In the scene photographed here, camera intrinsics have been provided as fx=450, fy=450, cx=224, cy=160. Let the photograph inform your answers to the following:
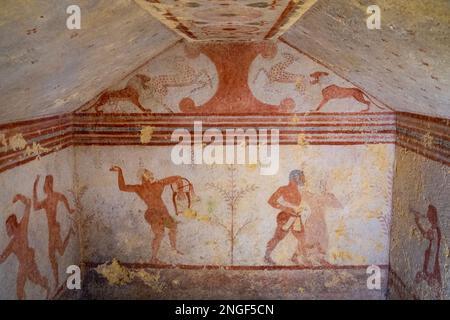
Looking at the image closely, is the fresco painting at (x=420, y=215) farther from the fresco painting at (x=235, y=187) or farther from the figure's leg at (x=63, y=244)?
the figure's leg at (x=63, y=244)

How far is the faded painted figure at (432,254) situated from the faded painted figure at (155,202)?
1714 millimetres

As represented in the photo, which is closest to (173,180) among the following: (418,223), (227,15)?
(227,15)

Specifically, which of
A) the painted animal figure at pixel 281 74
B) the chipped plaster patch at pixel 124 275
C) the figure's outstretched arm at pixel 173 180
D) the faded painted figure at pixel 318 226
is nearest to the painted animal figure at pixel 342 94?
the painted animal figure at pixel 281 74

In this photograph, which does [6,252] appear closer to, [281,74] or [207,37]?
[207,37]

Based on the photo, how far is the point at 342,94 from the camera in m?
3.29

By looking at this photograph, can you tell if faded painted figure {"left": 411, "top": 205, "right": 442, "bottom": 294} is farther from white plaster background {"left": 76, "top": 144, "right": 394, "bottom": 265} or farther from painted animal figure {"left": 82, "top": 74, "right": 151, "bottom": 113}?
painted animal figure {"left": 82, "top": 74, "right": 151, "bottom": 113}

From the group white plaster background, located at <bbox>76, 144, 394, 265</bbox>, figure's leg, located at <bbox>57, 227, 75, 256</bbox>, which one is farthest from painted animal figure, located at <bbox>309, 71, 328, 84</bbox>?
figure's leg, located at <bbox>57, 227, 75, 256</bbox>

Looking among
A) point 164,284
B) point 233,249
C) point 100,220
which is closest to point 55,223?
point 100,220

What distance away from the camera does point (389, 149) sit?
131 inches

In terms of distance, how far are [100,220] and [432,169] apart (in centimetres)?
236

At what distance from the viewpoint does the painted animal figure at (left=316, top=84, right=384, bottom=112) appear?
328cm

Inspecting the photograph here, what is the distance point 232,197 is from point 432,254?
143cm

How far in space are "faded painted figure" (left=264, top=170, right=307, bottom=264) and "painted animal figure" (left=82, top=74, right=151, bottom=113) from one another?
119 centimetres

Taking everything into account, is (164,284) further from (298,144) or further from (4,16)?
(4,16)
